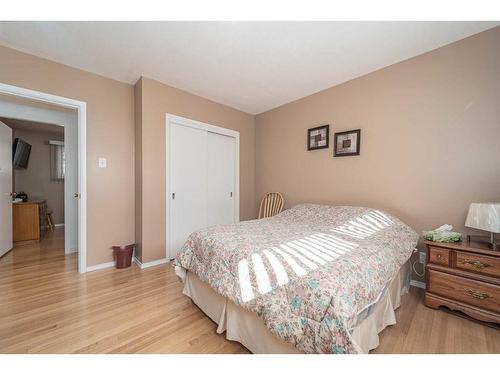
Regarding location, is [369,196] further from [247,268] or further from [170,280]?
[170,280]

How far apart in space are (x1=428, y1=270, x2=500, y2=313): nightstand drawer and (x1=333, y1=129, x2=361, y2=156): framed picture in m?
1.46

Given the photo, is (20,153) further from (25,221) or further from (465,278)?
(465,278)

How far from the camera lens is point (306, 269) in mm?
1104

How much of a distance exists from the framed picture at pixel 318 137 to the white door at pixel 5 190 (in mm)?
4246

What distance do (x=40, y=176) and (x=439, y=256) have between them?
23.1 ft

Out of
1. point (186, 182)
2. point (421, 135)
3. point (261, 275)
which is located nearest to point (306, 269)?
point (261, 275)

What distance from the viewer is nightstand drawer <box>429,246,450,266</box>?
1630mm

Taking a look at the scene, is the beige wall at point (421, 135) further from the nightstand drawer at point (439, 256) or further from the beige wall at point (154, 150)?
the beige wall at point (154, 150)

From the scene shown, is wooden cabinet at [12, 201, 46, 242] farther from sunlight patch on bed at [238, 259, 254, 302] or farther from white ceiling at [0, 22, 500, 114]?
sunlight patch on bed at [238, 259, 254, 302]

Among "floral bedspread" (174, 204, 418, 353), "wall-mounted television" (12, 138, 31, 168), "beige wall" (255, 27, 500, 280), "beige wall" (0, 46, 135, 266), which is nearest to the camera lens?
"floral bedspread" (174, 204, 418, 353)

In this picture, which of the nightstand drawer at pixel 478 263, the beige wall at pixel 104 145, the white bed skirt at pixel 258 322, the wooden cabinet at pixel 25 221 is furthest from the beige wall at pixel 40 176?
the nightstand drawer at pixel 478 263

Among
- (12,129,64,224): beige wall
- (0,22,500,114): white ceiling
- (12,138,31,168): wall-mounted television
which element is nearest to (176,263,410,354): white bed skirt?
(0,22,500,114): white ceiling

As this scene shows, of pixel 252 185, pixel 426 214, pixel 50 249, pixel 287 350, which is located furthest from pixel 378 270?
pixel 50 249

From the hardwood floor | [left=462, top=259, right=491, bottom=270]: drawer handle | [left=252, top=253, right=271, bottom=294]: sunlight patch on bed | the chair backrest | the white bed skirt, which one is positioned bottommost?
the hardwood floor
